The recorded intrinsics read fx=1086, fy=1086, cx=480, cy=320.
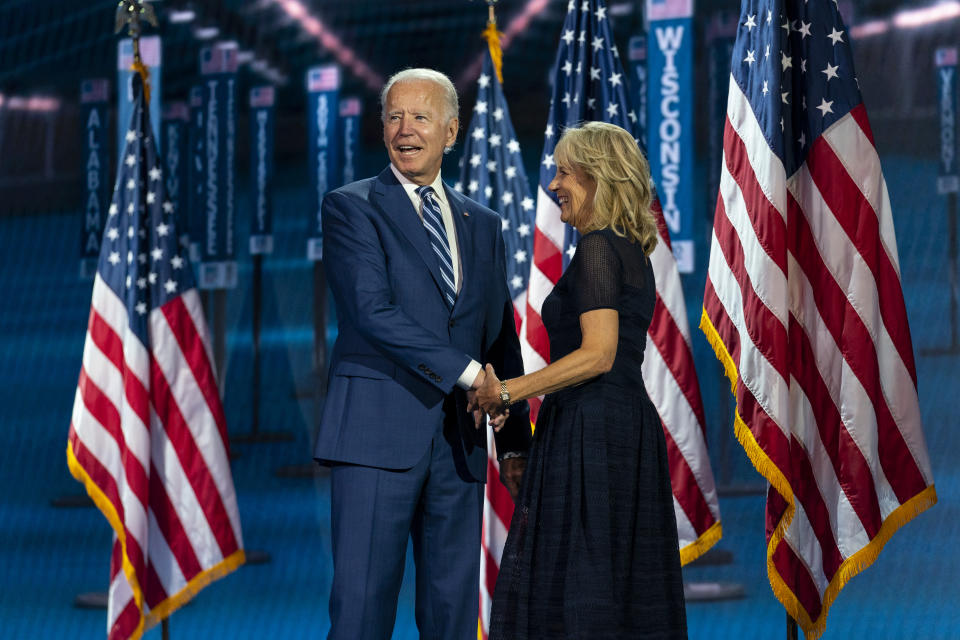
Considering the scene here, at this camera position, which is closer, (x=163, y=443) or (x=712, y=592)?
(x=163, y=443)

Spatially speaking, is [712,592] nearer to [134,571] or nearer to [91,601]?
[134,571]

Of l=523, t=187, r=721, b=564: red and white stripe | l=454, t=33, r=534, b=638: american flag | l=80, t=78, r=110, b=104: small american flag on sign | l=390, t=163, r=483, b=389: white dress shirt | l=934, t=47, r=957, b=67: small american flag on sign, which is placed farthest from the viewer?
l=934, t=47, r=957, b=67: small american flag on sign

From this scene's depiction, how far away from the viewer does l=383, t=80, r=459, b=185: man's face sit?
6.95 feet

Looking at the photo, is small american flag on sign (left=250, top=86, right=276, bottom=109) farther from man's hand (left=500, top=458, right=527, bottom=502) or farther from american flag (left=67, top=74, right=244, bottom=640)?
man's hand (left=500, top=458, right=527, bottom=502)

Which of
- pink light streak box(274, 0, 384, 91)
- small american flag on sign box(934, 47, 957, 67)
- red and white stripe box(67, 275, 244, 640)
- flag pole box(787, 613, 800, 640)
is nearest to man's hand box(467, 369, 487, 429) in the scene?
flag pole box(787, 613, 800, 640)

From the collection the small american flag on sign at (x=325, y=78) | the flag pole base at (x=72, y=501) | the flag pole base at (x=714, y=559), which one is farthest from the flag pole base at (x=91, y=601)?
the flag pole base at (x=714, y=559)

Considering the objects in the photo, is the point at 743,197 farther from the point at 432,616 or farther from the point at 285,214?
Result: the point at 285,214

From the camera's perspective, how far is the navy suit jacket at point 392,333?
205cm

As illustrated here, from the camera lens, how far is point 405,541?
7.06 ft

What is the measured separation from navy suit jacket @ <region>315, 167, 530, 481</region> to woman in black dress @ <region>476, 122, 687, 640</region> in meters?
0.10

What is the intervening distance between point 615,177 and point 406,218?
41 cm

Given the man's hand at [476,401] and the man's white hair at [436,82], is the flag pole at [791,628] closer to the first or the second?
the man's hand at [476,401]

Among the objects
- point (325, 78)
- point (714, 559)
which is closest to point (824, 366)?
point (714, 559)

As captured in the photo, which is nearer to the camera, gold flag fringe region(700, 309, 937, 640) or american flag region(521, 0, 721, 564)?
gold flag fringe region(700, 309, 937, 640)
